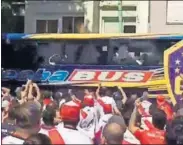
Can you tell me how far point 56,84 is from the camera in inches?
136

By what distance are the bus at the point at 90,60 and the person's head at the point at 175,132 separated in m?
0.19

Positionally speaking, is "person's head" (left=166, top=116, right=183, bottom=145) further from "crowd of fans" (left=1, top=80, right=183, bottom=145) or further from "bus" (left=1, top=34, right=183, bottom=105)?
"bus" (left=1, top=34, right=183, bottom=105)

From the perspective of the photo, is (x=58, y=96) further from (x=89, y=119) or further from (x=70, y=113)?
(x=89, y=119)

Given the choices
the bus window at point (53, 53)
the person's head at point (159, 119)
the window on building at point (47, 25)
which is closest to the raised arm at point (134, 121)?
the person's head at point (159, 119)

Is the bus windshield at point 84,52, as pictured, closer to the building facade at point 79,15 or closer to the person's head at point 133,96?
the person's head at point 133,96

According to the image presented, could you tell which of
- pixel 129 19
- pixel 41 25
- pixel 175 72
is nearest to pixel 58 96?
pixel 175 72

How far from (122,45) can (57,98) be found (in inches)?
21.7

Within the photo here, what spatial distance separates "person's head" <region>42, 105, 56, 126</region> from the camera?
11.3ft

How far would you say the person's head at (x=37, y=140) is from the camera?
3.41 metres

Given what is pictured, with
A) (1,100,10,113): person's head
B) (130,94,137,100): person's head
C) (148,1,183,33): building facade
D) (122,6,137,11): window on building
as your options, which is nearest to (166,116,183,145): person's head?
(130,94,137,100): person's head

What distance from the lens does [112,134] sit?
3.38m

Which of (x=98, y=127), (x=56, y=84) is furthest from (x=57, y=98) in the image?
(x=98, y=127)

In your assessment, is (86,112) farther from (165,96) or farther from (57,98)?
(165,96)

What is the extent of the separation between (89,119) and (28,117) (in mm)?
404
